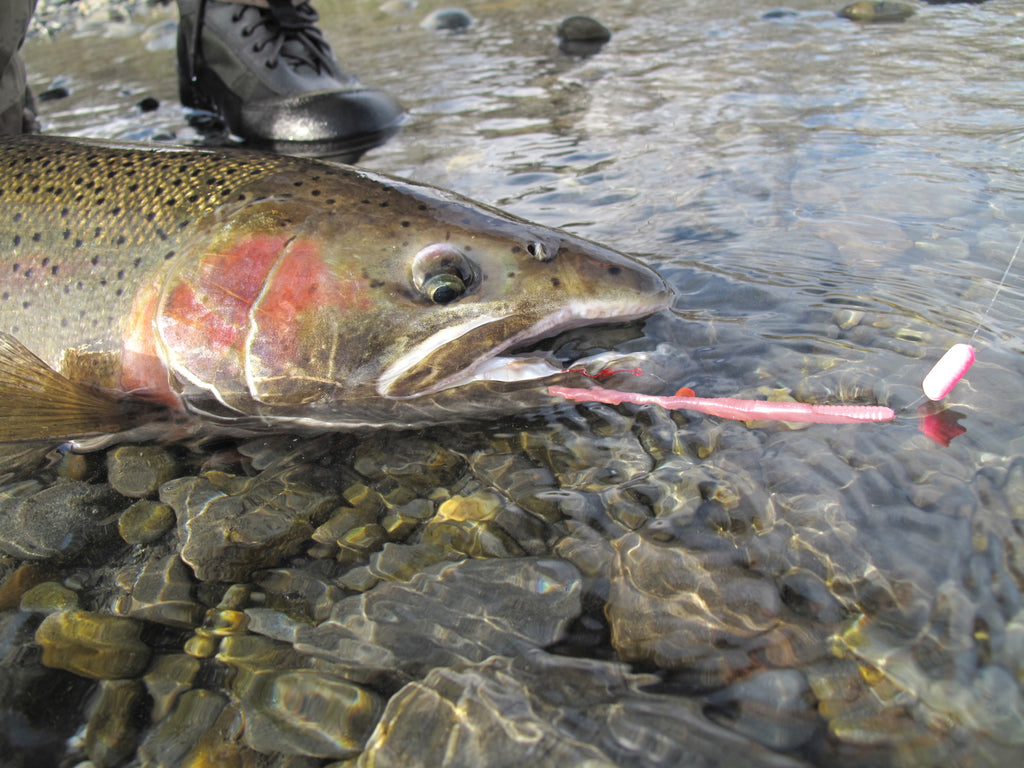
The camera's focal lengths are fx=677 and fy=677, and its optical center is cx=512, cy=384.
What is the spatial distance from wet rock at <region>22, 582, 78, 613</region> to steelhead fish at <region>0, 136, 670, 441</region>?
55 centimetres

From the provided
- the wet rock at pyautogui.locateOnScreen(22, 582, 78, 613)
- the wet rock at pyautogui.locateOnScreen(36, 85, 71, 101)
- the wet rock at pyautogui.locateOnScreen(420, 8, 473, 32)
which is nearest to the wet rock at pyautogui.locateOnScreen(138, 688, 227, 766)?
the wet rock at pyautogui.locateOnScreen(22, 582, 78, 613)

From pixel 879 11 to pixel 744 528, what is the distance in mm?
9544

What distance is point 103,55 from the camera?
41.9ft

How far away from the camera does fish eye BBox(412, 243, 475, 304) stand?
7.16 ft

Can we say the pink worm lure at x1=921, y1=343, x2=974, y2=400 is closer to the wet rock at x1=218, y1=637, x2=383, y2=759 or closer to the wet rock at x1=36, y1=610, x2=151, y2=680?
the wet rock at x1=218, y1=637, x2=383, y2=759

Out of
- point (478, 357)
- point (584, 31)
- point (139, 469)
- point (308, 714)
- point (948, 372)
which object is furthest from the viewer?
point (584, 31)

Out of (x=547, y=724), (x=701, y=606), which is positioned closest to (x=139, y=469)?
(x=547, y=724)

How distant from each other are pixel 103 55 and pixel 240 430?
13852 mm

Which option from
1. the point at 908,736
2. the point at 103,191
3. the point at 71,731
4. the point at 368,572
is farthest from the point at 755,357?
the point at 103,191

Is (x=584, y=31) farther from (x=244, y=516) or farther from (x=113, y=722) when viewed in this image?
(x=113, y=722)

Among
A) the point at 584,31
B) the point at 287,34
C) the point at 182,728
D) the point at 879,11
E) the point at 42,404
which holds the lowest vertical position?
the point at 879,11

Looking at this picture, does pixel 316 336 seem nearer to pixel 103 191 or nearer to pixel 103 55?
pixel 103 191

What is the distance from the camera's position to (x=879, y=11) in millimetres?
8727

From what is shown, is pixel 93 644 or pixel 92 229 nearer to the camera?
pixel 93 644
